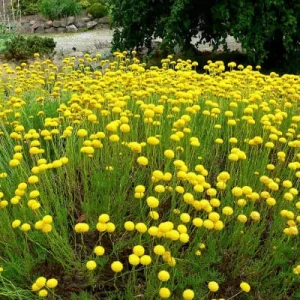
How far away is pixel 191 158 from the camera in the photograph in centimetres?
293

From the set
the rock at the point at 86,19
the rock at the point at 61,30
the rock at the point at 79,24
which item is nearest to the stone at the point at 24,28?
the rock at the point at 61,30

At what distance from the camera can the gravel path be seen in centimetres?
1178

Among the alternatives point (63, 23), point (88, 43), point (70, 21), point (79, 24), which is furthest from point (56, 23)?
point (88, 43)

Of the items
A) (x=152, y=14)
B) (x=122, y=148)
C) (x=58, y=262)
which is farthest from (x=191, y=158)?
(x=152, y=14)

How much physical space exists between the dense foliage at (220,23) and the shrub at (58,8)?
844 centimetres

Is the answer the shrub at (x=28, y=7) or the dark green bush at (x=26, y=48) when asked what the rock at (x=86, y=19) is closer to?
the shrub at (x=28, y=7)

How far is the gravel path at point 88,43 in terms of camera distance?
11.8 meters

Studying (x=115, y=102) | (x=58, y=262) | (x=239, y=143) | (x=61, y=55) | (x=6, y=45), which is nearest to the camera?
(x=58, y=262)

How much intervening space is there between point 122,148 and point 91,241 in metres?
0.78

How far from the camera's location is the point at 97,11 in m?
17.4

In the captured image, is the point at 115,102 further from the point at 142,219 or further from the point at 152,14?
the point at 152,14

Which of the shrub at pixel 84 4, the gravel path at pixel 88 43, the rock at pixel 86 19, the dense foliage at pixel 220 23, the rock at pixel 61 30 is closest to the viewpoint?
the dense foliage at pixel 220 23

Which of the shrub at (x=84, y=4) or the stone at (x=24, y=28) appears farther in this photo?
the shrub at (x=84, y=4)

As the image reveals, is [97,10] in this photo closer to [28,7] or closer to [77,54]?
[28,7]
